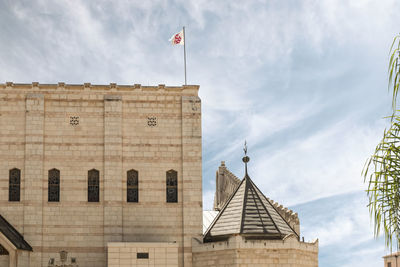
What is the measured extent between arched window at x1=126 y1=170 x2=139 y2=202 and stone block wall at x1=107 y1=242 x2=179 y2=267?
282cm

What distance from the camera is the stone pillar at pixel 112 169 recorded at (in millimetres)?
30016

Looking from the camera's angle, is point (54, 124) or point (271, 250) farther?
point (54, 124)

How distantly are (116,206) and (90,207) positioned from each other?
1.21m

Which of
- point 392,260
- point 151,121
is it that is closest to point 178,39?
point 151,121

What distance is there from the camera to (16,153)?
30.6m

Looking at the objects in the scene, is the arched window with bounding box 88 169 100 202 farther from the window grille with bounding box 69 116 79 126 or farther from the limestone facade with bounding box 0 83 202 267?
the window grille with bounding box 69 116 79 126

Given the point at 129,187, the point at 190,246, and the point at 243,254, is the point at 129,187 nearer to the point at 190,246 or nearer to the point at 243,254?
the point at 190,246

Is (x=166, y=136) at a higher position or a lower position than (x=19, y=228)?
higher

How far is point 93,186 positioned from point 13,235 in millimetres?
4246

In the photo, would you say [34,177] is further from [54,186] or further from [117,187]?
[117,187]

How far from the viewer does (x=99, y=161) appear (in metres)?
30.8

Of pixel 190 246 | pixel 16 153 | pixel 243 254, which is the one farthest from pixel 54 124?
pixel 243 254

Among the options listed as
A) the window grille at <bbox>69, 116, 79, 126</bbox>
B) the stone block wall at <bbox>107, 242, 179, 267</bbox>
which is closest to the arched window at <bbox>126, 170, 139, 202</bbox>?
the stone block wall at <bbox>107, 242, 179, 267</bbox>

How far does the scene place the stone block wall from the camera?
93.3ft
